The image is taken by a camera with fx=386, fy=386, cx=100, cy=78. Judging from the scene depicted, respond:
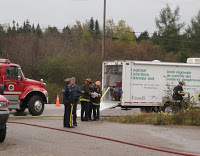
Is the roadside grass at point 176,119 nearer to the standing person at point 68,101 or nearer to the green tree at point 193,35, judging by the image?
the standing person at point 68,101

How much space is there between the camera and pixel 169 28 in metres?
67.4

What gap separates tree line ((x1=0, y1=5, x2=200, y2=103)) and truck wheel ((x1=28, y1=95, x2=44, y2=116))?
10.5 meters

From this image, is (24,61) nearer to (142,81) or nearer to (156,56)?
(142,81)

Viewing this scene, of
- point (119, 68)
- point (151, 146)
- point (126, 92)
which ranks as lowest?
point (151, 146)

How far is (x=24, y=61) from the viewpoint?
116 ft

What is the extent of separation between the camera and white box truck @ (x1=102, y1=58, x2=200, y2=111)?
57.8ft

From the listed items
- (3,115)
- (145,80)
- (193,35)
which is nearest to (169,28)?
(193,35)

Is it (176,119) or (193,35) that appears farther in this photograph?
(193,35)

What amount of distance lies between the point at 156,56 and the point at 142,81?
41882 millimetres

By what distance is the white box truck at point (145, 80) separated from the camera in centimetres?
1761

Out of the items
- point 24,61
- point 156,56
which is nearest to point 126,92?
point 24,61

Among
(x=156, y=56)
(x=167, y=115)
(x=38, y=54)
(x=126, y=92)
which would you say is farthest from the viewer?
(x=156, y=56)

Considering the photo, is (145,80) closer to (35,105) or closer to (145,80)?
(145,80)

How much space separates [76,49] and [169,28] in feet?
96.4
